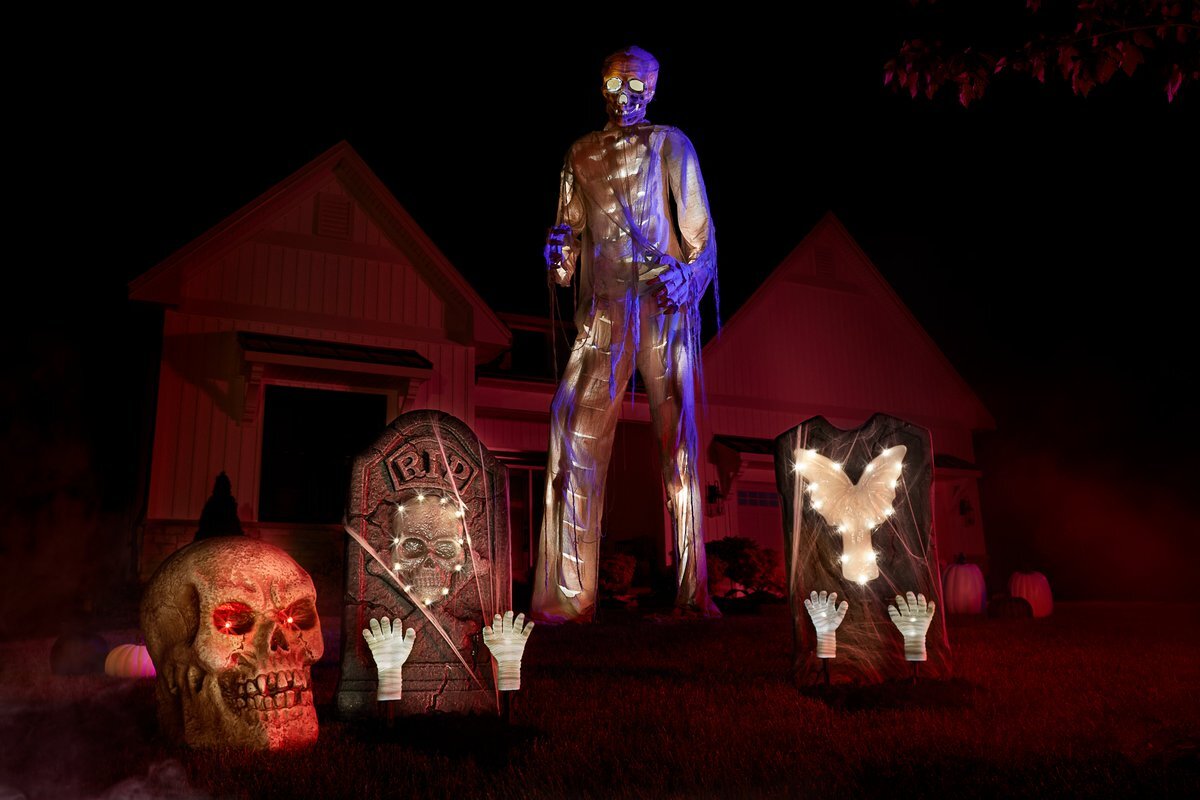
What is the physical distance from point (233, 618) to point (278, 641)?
0.20 metres

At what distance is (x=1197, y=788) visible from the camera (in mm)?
3166

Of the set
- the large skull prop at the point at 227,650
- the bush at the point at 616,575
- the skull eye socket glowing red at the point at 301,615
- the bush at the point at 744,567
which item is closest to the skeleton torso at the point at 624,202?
the skull eye socket glowing red at the point at 301,615

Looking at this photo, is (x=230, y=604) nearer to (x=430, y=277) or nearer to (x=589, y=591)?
(x=589, y=591)

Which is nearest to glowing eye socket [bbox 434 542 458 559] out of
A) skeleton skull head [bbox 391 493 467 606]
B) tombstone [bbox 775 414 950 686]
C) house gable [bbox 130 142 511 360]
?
skeleton skull head [bbox 391 493 467 606]

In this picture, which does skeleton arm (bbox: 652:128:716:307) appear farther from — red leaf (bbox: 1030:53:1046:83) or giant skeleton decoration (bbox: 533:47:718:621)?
red leaf (bbox: 1030:53:1046:83)

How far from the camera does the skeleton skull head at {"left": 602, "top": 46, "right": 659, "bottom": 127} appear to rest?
6852 mm

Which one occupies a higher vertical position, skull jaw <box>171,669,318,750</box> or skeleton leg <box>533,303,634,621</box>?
skeleton leg <box>533,303,634,621</box>

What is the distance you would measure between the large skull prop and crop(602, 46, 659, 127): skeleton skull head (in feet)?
15.0

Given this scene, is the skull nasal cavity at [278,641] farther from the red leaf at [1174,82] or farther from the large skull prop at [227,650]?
the red leaf at [1174,82]

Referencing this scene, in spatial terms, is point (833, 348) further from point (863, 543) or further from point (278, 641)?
point (278, 641)

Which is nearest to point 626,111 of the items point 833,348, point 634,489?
point 634,489

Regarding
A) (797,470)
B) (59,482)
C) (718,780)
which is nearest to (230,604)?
(718,780)

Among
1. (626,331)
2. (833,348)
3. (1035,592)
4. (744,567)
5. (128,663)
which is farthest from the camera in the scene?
(833,348)

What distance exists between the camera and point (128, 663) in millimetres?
6188
